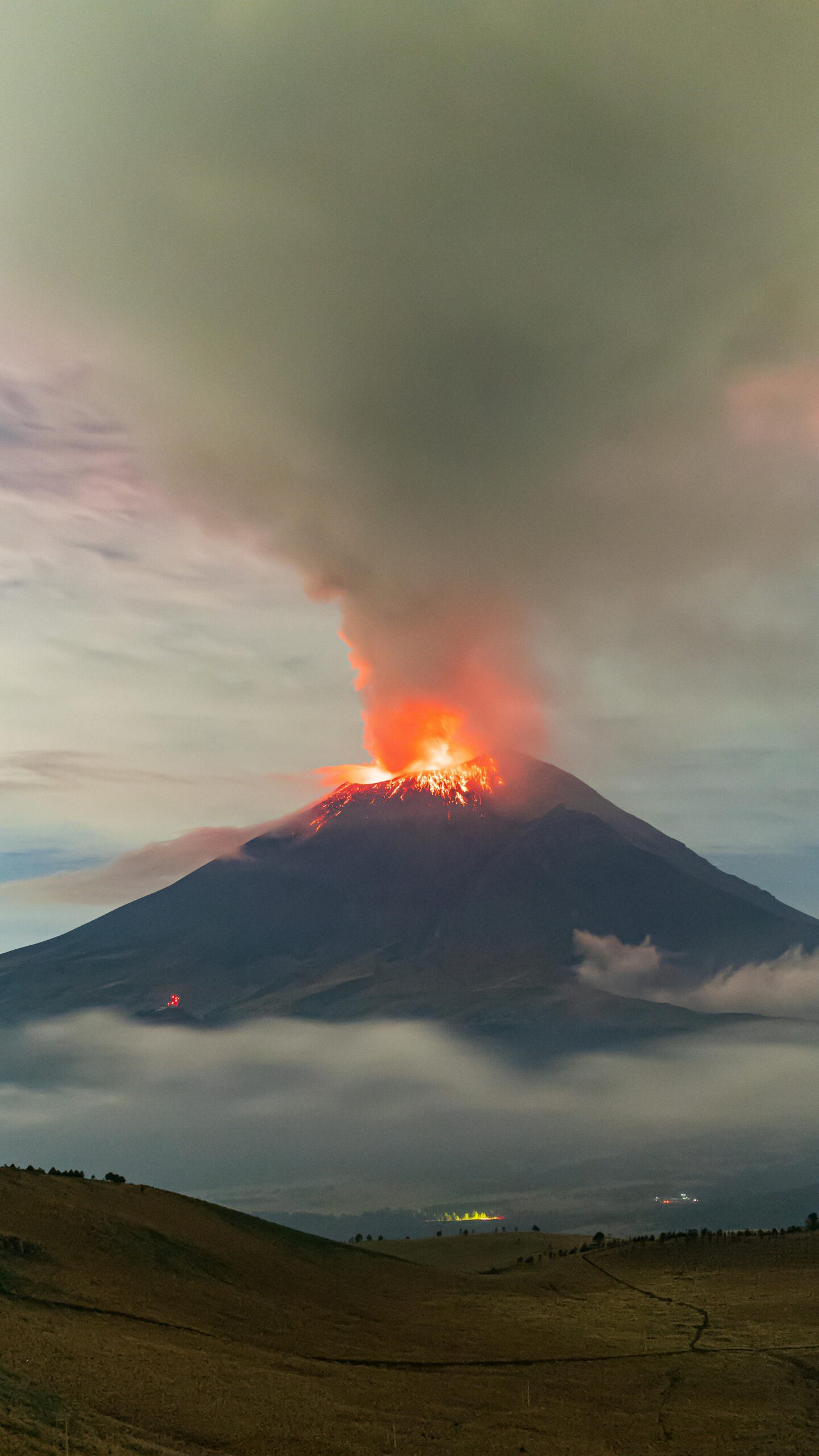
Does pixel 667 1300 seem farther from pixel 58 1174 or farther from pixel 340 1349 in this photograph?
pixel 58 1174

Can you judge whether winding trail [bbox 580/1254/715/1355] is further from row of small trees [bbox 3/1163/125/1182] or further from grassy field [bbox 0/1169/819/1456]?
row of small trees [bbox 3/1163/125/1182]

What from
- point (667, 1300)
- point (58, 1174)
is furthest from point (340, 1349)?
point (667, 1300)

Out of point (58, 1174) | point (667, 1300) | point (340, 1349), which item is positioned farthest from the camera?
point (667, 1300)

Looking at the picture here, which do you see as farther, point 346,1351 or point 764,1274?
point 764,1274

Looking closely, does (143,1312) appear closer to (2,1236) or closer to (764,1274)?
(2,1236)

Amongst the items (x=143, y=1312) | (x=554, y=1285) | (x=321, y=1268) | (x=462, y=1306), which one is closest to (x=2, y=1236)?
(x=143, y=1312)

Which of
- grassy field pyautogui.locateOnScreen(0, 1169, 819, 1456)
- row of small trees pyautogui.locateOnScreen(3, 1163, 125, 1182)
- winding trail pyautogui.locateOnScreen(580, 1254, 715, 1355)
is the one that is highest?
row of small trees pyautogui.locateOnScreen(3, 1163, 125, 1182)

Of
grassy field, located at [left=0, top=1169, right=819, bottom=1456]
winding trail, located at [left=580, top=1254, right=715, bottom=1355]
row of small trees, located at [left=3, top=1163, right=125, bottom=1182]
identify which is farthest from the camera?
row of small trees, located at [left=3, top=1163, right=125, bottom=1182]

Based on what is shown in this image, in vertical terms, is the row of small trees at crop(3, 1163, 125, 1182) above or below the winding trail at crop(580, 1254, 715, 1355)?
above

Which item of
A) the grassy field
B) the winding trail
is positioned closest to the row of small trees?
the grassy field
